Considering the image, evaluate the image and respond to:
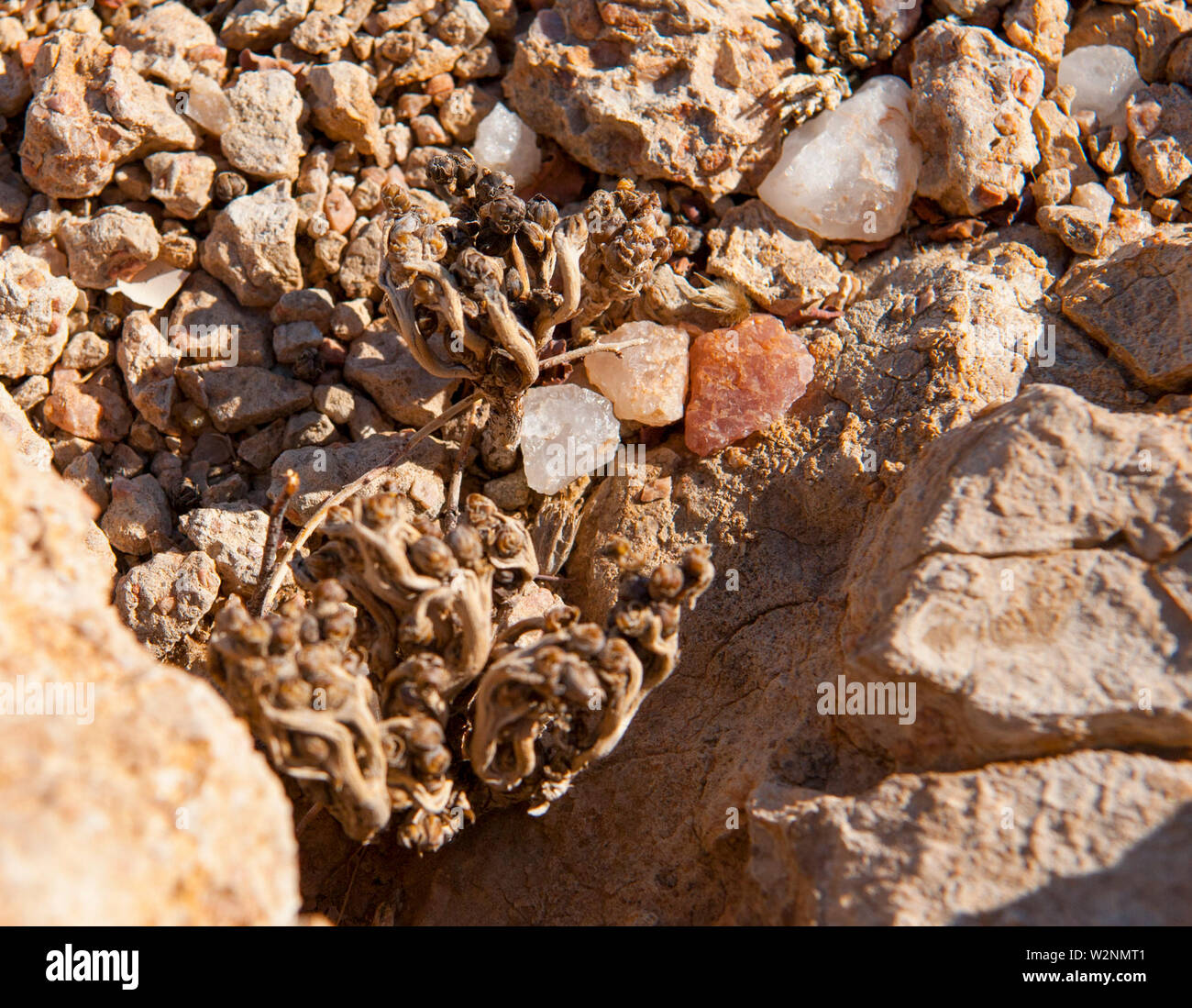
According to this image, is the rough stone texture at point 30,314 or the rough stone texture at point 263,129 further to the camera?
the rough stone texture at point 263,129

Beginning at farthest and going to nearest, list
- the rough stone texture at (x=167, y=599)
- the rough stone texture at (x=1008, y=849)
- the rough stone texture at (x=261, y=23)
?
the rough stone texture at (x=261, y=23) → the rough stone texture at (x=167, y=599) → the rough stone texture at (x=1008, y=849)

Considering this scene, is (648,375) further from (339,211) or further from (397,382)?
(339,211)

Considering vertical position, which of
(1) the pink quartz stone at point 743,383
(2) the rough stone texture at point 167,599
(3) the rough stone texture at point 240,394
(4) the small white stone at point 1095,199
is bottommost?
(2) the rough stone texture at point 167,599

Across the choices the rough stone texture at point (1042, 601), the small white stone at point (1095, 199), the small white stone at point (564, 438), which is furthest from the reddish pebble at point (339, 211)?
the small white stone at point (1095, 199)

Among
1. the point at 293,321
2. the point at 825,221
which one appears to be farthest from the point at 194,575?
the point at 825,221

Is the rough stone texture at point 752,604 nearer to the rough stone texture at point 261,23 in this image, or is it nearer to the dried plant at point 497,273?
the dried plant at point 497,273

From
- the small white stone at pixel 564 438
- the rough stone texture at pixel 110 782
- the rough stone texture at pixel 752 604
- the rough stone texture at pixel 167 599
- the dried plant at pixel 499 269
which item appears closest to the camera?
the rough stone texture at pixel 110 782

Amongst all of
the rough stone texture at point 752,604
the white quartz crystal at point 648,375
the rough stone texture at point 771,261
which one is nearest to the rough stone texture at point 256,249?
the white quartz crystal at point 648,375

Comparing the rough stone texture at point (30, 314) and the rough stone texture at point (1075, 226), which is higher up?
the rough stone texture at point (1075, 226)

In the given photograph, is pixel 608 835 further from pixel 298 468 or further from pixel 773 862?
pixel 298 468
